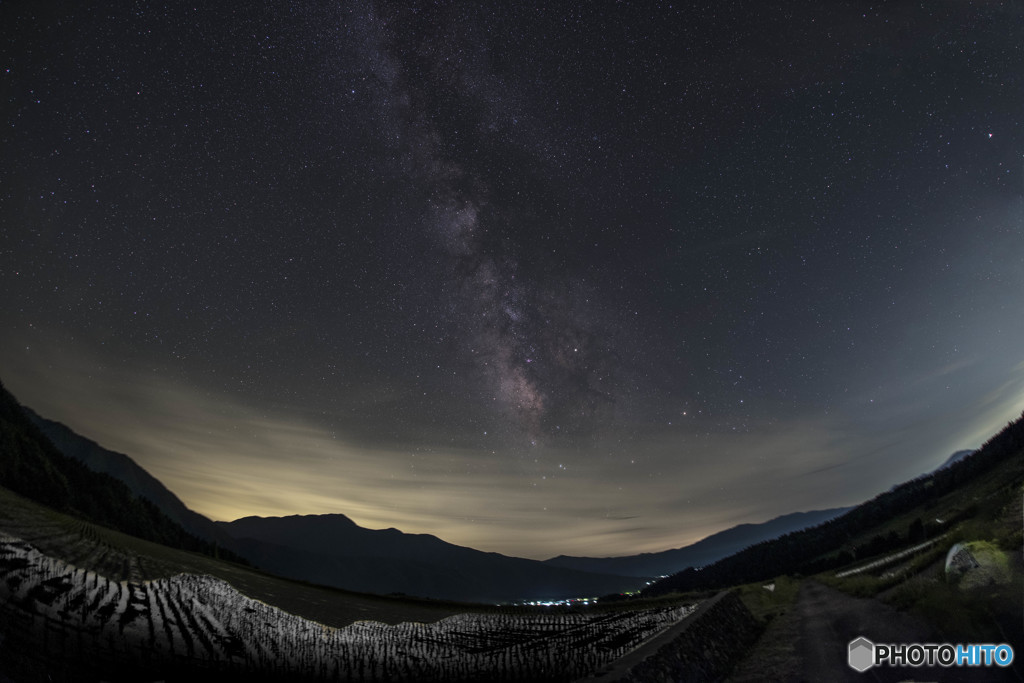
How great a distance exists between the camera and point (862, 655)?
1088 centimetres

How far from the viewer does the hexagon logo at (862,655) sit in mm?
10539

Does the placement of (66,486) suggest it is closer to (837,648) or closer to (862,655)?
(837,648)

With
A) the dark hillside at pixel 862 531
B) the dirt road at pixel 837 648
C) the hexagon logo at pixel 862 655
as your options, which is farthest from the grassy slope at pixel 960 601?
the dark hillside at pixel 862 531

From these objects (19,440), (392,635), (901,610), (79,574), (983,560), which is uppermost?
(19,440)

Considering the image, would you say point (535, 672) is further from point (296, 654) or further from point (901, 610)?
point (901, 610)

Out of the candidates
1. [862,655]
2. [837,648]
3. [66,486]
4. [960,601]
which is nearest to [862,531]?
[837,648]

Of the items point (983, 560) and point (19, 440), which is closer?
point (983, 560)

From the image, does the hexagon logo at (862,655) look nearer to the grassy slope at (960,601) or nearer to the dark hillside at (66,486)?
the grassy slope at (960,601)

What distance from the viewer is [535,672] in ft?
34.9

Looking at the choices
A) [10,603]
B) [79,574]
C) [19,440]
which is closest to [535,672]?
[10,603]

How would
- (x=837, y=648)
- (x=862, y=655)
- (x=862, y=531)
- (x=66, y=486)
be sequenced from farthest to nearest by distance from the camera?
(x=862, y=531), (x=66, y=486), (x=837, y=648), (x=862, y=655)

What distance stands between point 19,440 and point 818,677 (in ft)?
241

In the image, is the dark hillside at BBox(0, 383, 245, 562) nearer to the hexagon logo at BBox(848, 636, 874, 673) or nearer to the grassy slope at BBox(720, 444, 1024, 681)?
the grassy slope at BBox(720, 444, 1024, 681)

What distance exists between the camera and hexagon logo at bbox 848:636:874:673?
415 inches
